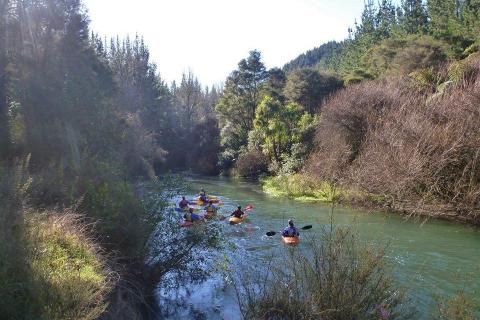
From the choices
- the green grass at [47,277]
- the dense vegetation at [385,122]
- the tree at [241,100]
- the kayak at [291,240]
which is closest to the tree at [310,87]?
the dense vegetation at [385,122]

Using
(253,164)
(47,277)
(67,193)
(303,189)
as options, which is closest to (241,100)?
(253,164)

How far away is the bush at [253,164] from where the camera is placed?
40156 millimetres

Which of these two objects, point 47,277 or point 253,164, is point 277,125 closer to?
point 253,164

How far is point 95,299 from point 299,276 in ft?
9.02

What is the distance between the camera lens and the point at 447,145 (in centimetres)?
1655

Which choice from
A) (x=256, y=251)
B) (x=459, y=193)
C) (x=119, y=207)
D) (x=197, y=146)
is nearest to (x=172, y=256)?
(x=119, y=207)

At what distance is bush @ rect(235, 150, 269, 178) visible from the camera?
132 ft

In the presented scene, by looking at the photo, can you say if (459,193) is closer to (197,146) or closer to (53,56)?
(53,56)

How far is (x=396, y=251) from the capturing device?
13.2 metres

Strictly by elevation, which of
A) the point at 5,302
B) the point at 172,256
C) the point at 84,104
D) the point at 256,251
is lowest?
the point at 256,251

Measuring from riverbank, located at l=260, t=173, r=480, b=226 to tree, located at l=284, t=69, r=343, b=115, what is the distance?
14.5 meters

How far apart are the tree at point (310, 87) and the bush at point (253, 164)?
25.6 feet

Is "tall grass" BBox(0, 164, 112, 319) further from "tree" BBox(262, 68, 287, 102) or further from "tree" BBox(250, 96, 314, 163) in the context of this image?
"tree" BBox(262, 68, 287, 102)

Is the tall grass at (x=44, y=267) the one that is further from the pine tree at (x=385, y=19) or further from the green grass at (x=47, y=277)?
the pine tree at (x=385, y=19)
